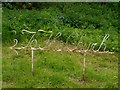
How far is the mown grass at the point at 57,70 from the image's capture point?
9602mm

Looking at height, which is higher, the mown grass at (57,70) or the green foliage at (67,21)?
the green foliage at (67,21)

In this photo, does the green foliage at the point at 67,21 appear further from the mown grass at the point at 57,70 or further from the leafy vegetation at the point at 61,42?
the mown grass at the point at 57,70

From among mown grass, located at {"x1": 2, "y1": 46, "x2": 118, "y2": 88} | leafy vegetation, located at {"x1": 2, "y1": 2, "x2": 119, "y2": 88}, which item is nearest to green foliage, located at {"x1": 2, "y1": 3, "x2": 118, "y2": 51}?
leafy vegetation, located at {"x1": 2, "y1": 2, "x2": 119, "y2": 88}

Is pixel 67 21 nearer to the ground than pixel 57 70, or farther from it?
farther from it

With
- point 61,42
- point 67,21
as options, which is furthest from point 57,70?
point 67,21

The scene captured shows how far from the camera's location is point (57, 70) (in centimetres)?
1039

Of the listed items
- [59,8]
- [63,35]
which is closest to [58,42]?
[63,35]

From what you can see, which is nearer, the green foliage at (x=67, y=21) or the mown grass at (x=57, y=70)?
the mown grass at (x=57, y=70)

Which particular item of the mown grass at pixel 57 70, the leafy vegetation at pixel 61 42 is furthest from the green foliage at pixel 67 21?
the mown grass at pixel 57 70

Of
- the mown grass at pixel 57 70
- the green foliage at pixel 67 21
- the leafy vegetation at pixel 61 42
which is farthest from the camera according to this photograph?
the green foliage at pixel 67 21

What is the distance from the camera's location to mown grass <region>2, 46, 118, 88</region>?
9.60m

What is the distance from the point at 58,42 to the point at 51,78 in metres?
3.08

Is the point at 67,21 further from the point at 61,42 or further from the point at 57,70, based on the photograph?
the point at 57,70

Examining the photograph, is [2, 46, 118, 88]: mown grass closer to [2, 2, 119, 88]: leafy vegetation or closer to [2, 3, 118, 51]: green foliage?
[2, 2, 119, 88]: leafy vegetation
